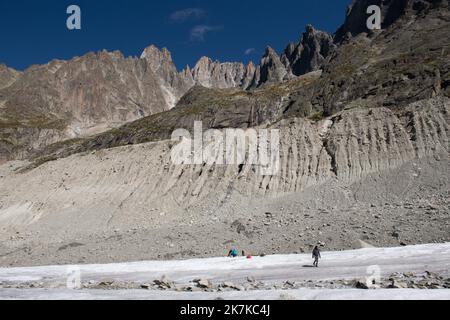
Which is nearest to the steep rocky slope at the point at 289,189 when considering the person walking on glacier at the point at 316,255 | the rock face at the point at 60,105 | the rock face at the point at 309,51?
the person walking on glacier at the point at 316,255

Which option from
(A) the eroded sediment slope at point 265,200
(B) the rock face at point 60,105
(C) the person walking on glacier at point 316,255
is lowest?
(C) the person walking on glacier at point 316,255

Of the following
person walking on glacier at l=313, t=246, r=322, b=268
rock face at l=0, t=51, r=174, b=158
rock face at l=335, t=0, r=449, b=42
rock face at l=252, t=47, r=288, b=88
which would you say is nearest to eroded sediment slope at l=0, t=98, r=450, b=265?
person walking on glacier at l=313, t=246, r=322, b=268

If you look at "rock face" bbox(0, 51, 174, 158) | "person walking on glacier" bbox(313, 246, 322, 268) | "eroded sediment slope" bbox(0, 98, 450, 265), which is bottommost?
"person walking on glacier" bbox(313, 246, 322, 268)

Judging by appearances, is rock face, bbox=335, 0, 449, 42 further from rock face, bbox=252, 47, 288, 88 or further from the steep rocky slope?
the steep rocky slope

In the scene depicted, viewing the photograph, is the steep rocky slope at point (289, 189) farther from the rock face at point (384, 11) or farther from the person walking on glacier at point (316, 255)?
the rock face at point (384, 11)

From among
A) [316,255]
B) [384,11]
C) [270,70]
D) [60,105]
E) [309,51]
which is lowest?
[316,255]

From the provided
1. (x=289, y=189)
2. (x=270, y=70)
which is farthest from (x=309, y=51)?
(x=289, y=189)

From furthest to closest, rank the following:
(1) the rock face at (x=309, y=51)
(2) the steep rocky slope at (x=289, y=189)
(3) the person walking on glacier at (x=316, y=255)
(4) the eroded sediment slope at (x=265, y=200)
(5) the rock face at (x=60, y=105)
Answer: (1) the rock face at (x=309, y=51) < (5) the rock face at (x=60, y=105) < (2) the steep rocky slope at (x=289, y=189) < (4) the eroded sediment slope at (x=265, y=200) < (3) the person walking on glacier at (x=316, y=255)

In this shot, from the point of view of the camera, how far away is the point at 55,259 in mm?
31578

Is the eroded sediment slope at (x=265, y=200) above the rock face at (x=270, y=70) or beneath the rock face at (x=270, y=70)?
beneath

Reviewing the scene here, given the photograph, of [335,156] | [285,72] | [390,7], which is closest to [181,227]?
[335,156]

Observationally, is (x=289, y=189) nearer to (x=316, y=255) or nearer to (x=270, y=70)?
(x=316, y=255)

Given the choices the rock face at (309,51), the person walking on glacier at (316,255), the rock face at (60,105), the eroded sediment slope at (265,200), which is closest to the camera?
the person walking on glacier at (316,255)

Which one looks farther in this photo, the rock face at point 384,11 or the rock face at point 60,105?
the rock face at point 60,105
